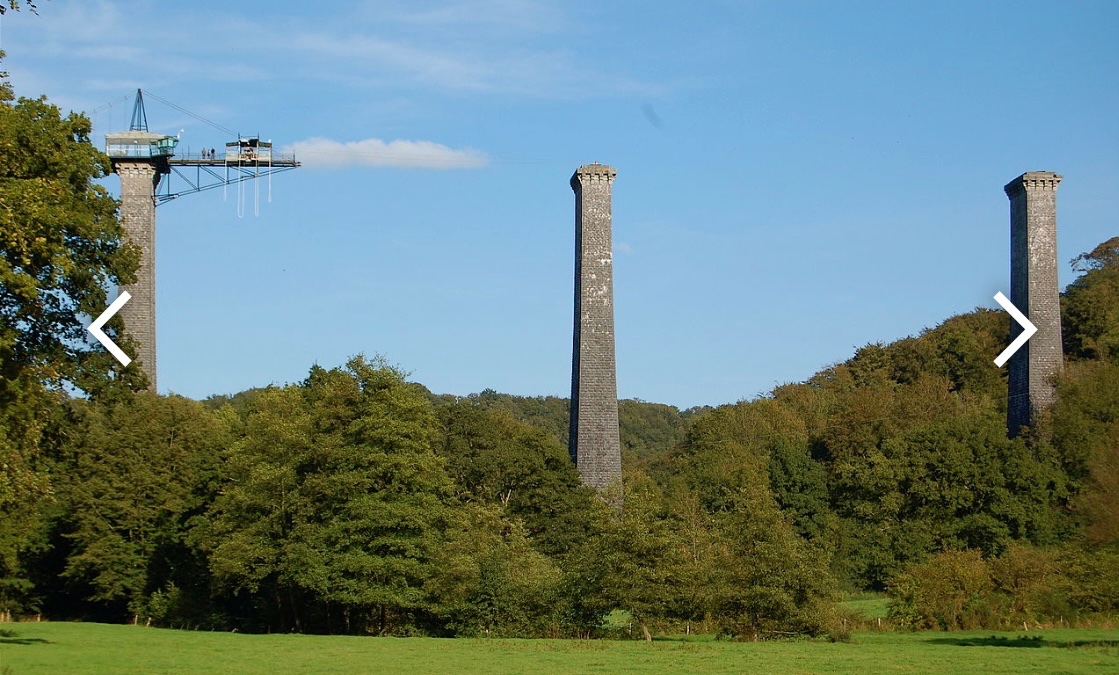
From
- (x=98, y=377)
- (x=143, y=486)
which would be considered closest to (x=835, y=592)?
A: (x=98, y=377)

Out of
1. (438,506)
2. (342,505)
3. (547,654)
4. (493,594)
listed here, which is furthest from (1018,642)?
(342,505)

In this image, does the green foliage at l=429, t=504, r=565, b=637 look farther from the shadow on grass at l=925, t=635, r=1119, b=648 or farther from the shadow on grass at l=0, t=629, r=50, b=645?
the shadow on grass at l=0, t=629, r=50, b=645

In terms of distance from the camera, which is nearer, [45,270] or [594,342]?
[45,270]

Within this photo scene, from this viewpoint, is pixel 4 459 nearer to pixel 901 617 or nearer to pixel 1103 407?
pixel 901 617

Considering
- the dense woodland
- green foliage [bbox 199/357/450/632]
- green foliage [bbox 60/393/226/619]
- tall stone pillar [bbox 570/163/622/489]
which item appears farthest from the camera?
tall stone pillar [bbox 570/163/622/489]

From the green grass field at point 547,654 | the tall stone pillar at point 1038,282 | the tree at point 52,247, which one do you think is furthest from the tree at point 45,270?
the tall stone pillar at point 1038,282

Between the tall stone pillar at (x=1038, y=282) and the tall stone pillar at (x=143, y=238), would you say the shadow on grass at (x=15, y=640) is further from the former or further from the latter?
the tall stone pillar at (x=1038, y=282)

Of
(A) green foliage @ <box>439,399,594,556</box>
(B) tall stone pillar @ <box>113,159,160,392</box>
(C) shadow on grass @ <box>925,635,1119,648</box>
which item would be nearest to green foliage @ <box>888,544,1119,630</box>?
(C) shadow on grass @ <box>925,635,1119,648</box>

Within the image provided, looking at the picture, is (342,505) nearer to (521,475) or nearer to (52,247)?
(521,475)
